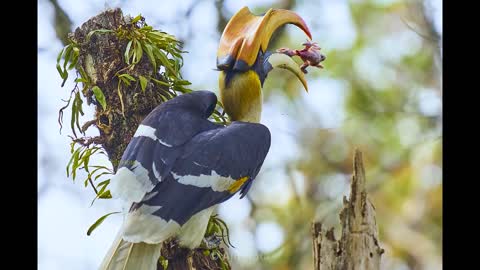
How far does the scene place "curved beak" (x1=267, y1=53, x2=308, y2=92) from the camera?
2108mm

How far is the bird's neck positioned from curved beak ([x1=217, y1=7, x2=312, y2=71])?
0.03 metres

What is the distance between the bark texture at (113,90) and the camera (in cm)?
206

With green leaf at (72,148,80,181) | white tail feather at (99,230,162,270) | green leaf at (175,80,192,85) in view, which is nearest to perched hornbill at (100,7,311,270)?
white tail feather at (99,230,162,270)

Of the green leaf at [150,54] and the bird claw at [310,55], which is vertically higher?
the bird claw at [310,55]

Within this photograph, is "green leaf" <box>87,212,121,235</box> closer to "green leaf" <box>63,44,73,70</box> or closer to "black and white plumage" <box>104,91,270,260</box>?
"black and white plumage" <box>104,91,270,260</box>

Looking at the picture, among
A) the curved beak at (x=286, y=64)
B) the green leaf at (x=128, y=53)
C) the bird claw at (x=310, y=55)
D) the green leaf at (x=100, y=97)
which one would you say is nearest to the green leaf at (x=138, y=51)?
the green leaf at (x=128, y=53)

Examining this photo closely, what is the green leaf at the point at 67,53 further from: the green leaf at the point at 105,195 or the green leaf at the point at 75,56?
the green leaf at the point at 105,195

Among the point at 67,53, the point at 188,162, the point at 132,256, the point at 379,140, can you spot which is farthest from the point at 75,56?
the point at 379,140

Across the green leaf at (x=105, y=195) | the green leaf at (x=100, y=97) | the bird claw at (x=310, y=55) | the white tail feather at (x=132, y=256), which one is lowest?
the white tail feather at (x=132, y=256)

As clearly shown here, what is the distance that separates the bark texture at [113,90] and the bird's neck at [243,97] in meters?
0.19

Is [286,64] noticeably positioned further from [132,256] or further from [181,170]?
[132,256]

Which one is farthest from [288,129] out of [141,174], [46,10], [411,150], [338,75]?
[46,10]

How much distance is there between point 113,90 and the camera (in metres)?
2.09

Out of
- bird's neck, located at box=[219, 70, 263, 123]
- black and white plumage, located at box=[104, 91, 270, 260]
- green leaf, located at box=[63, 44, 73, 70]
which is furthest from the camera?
green leaf, located at box=[63, 44, 73, 70]
